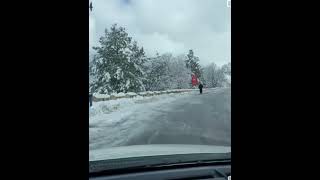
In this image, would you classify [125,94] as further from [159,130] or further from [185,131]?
[185,131]

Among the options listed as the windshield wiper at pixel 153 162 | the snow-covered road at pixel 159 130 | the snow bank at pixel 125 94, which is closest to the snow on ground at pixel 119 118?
the snow-covered road at pixel 159 130

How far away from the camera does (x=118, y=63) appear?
2055 cm

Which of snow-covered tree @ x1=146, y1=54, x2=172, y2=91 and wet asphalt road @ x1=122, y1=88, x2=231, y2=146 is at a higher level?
snow-covered tree @ x1=146, y1=54, x2=172, y2=91

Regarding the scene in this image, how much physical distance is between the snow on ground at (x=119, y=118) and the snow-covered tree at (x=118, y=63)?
2.47ft

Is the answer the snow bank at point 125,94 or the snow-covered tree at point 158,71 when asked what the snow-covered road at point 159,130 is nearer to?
the snow bank at point 125,94

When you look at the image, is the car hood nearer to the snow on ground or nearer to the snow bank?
the snow on ground

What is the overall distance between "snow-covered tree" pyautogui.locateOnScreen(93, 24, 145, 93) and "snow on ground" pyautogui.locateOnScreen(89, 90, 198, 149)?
752mm

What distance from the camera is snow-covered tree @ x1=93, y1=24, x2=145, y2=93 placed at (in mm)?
18500

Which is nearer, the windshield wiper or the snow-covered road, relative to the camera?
the windshield wiper

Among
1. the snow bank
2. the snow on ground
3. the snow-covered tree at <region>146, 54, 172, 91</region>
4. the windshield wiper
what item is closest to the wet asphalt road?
the snow on ground

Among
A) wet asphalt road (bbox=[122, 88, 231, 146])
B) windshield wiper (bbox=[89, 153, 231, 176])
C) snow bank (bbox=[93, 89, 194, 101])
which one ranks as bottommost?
wet asphalt road (bbox=[122, 88, 231, 146])
